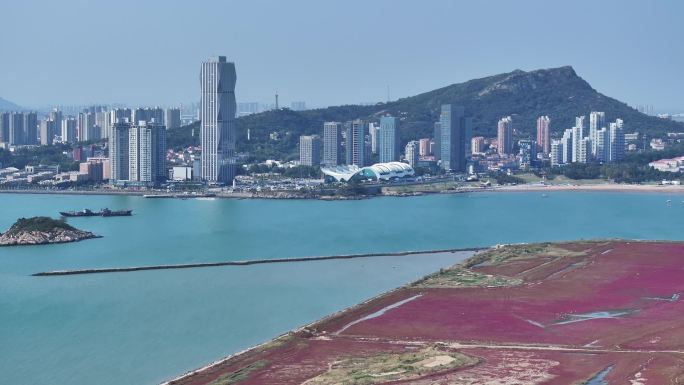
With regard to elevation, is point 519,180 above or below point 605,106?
below

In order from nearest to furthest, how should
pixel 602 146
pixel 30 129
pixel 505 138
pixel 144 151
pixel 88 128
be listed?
1. pixel 144 151
2. pixel 602 146
3. pixel 505 138
4. pixel 88 128
5. pixel 30 129

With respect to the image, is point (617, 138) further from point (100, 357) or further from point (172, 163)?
point (100, 357)

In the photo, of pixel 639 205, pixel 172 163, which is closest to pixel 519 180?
pixel 639 205

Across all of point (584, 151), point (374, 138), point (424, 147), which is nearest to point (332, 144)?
point (374, 138)

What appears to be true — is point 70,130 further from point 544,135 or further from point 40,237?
point 40,237

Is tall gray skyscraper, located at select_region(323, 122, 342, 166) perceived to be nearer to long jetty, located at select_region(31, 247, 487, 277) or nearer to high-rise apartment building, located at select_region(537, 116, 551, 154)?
high-rise apartment building, located at select_region(537, 116, 551, 154)
